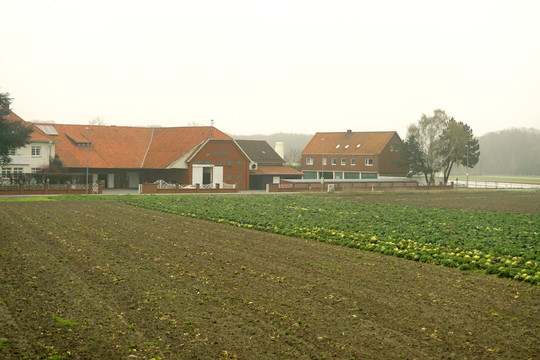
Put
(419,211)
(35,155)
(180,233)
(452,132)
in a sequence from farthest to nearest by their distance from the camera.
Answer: (452,132) < (35,155) < (419,211) < (180,233)

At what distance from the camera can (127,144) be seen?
73.6 metres

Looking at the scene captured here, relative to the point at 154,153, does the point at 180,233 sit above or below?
below

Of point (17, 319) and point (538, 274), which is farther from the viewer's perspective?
point (538, 274)

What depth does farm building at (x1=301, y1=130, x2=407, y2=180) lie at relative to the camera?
8981 cm

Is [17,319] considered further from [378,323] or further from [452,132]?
[452,132]

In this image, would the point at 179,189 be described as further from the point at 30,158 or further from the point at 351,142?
the point at 351,142

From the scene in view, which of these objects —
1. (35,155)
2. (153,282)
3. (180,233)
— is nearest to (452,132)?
(35,155)

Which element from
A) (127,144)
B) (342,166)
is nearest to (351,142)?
(342,166)

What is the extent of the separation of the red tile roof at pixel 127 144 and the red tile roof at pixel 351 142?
26689mm

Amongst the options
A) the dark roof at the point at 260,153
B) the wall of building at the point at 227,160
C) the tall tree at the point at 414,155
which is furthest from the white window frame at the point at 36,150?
the tall tree at the point at 414,155

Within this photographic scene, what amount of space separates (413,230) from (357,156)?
66.5m

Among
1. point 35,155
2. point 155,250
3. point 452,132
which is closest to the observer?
point 155,250

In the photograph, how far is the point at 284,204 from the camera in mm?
42469

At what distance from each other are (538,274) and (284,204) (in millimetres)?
27194
